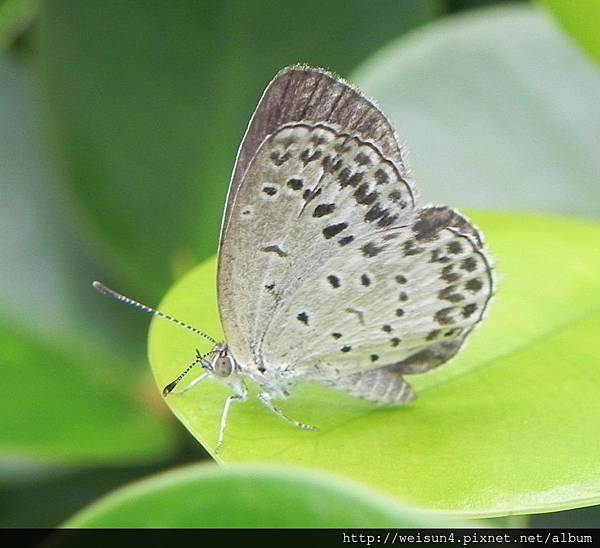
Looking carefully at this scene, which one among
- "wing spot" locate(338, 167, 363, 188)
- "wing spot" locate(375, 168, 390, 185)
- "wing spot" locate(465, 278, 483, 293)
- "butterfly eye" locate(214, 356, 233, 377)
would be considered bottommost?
"wing spot" locate(465, 278, 483, 293)

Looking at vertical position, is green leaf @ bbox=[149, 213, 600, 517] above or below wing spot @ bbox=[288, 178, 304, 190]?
below

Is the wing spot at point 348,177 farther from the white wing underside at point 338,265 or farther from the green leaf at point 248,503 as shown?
the green leaf at point 248,503

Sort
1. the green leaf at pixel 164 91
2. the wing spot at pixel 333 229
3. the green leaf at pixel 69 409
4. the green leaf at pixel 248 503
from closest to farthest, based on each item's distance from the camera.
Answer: the green leaf at pixel 248 503 → the wing spot at pixel 333 229 → the green leaf at pixel 69 409 → the green leaf at pixel 164 91

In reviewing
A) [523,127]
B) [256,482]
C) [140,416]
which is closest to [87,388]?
[140,416]

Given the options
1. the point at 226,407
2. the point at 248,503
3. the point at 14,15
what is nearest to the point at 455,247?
the point at 226,407

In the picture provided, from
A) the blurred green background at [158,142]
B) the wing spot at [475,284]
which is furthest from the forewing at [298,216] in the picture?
the blurred green background at [158,142]

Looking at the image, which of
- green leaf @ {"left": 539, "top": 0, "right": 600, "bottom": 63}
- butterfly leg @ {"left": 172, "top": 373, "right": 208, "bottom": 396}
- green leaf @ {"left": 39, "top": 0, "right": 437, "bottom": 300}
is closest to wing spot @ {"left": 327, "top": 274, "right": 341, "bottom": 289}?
butterfly leg @ {"left": 172, "top": 373, "right": 208, "bottom": 396}

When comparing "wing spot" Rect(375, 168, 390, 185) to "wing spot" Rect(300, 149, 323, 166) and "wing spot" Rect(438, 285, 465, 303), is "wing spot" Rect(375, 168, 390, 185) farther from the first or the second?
"wing spot" Rect(438, 285, 465, 303)
